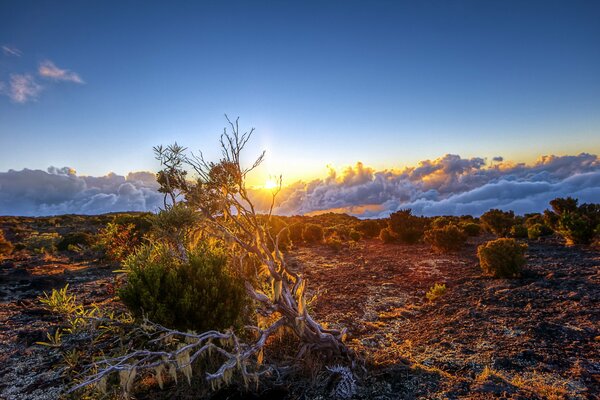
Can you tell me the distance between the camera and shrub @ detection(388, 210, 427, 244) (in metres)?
25.5

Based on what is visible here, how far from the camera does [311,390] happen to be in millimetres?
5727

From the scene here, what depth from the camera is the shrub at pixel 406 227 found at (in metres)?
25.5

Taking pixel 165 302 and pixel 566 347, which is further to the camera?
pixel 566 347

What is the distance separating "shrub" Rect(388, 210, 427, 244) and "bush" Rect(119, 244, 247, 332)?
21.1 meters

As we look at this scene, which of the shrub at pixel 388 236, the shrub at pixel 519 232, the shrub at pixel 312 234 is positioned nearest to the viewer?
the shrub at pixel 519 232

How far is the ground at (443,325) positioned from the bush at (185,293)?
2.58 m

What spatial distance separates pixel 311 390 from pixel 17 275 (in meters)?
18.9

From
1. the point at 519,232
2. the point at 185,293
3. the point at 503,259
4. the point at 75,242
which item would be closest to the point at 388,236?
the point at 519,232

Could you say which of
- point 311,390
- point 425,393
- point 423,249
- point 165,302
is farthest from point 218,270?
point 423,249

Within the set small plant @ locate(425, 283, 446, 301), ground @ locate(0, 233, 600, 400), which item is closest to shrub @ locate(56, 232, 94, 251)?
ground @ locate(0, 233, 600, 400)

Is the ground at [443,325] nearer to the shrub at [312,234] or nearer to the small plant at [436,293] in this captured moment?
the small plant at [436,293]

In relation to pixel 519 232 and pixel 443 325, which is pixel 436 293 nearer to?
pixel 443 325

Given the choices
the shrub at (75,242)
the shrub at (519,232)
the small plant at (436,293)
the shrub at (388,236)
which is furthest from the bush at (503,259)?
the shrub at (75,242)

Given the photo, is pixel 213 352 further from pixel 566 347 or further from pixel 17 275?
pixel 17 275
